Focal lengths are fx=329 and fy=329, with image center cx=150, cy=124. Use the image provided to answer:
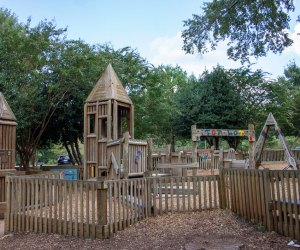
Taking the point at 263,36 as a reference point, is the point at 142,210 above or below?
below

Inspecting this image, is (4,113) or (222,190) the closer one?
(222,190)

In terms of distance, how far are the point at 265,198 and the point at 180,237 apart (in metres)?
2.00

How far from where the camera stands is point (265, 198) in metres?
7.00

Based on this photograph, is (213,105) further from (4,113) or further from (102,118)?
(4,113)

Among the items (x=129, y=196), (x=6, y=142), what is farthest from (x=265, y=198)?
(x=6, y=142)

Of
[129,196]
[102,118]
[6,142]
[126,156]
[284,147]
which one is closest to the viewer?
[129,196]

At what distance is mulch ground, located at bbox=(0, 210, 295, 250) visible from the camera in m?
6.19

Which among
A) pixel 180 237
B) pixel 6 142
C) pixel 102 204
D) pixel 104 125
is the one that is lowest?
pixel 180 237

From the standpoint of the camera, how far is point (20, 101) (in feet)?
54.1

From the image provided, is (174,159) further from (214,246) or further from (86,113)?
(214,246)

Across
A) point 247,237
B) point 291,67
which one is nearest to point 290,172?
point 247,237

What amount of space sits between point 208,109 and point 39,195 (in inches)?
894

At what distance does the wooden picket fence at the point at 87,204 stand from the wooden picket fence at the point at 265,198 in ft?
2.11

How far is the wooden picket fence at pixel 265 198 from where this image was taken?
6.34 metres
